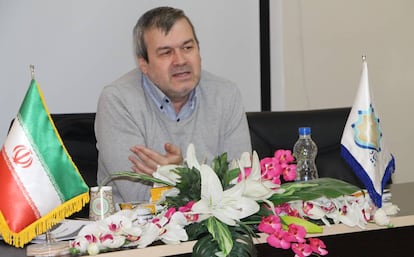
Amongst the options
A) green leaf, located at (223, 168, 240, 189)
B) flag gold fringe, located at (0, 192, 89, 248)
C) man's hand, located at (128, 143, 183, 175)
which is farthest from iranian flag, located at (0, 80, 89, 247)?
man's hand, located at (128, 143, 183, 175)

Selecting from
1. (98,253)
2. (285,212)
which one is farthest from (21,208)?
(285,212)

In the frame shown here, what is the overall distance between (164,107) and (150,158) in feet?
1.27

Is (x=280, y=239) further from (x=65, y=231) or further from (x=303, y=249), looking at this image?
(x=65, y=231)

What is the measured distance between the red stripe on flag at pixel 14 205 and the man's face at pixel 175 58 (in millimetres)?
1110

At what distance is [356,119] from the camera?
1938 millimetres

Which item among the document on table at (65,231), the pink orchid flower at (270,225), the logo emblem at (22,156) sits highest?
the logo emblem at (22,156)

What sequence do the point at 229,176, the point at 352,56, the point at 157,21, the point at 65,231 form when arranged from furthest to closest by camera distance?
the point at 352,56, the point at 157,21, the point at 65,231, the point at 229,176

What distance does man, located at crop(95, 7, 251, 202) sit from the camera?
2.46 metres

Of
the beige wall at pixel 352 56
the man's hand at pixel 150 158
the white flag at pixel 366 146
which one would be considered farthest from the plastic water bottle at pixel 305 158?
the beige wall at pixel 352 56

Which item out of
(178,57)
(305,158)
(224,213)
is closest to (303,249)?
(224,213)

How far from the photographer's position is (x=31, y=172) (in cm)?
154

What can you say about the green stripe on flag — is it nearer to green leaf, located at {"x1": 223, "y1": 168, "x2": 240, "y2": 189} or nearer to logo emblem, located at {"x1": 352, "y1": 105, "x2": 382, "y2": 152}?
green leaf, located at {"x1": 223, "y1": 168, "x2": 240, "y2": 189}

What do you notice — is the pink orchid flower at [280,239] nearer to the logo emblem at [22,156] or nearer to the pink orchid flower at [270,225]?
the pink orchid flower at [270,225]

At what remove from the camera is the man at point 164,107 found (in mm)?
2465
